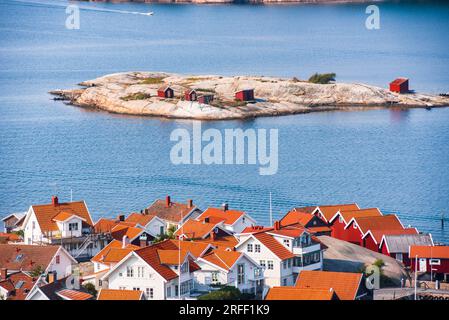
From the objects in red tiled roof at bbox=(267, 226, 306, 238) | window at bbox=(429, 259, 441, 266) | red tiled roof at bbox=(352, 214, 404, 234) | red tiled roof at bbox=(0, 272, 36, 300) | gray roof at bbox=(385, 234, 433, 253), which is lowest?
window at bbox=(429, 259, 441, 266)

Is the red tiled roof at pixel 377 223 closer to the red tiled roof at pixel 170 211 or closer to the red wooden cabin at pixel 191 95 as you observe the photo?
the red tiled roof at pixel 170 211

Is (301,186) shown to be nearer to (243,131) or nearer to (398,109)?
(243,131)

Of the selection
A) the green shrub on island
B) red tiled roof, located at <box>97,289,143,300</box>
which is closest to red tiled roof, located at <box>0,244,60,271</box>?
red tiled roof, located at <box>97,289,143,300</box>

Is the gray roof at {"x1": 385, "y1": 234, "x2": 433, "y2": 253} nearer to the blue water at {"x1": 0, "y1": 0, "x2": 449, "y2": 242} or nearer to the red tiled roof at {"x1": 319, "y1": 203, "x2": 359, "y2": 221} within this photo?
the red tiled roof at {"x1": 319, "y1": 203, "x2": 359, "y2": 221}

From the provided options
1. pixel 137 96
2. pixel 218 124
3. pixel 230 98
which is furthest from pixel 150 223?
pixel 137 96
